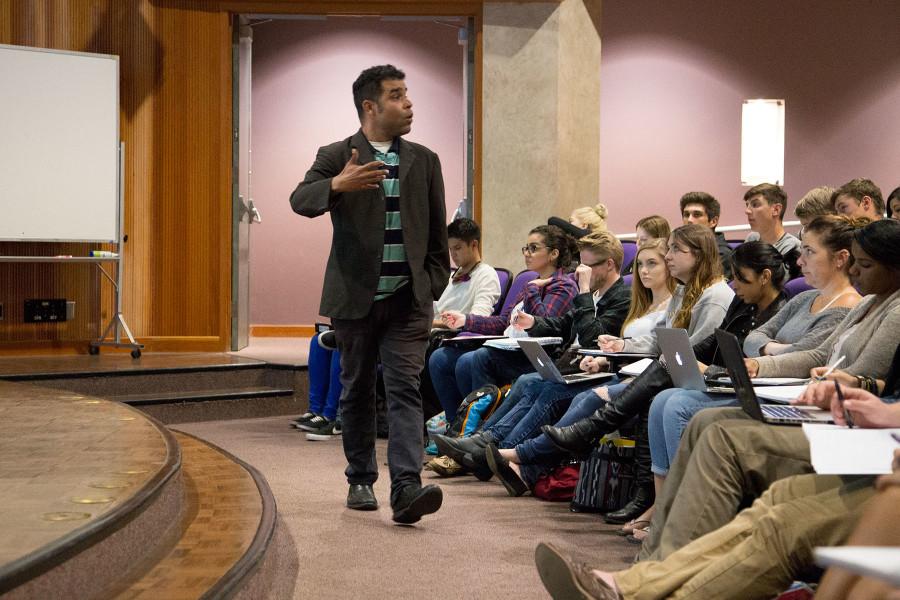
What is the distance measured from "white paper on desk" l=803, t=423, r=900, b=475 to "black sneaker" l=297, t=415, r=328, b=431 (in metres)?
3.78

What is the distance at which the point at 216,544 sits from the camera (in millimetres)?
2467

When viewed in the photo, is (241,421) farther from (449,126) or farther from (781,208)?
(449,126)

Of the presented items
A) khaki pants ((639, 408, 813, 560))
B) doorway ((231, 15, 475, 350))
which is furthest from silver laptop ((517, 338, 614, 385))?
doorway ((231, 15, 475, 350))

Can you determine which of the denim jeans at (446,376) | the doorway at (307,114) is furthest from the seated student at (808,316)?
the doorway at (307,114)

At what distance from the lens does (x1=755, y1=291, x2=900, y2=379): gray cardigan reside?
2535 millimetres

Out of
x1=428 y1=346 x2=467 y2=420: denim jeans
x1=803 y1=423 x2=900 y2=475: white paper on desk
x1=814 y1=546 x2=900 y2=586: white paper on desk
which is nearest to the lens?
x1=814 y1=546 x2=900 y2=586: white paper on desk

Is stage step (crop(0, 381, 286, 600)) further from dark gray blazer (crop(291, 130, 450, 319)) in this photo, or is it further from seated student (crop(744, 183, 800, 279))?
seated student (crop(744, 183, 800, 279))

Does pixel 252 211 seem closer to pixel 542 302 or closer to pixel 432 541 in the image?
pixel 542 302

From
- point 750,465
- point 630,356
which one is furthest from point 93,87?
point 750,465

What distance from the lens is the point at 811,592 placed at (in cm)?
197

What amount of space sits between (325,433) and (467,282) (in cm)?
105

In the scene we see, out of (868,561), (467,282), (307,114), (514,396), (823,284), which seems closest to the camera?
(868,561)

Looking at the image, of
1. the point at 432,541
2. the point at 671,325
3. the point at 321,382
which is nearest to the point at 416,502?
the point at 432,541

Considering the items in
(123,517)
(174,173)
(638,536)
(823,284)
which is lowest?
(638,536)
